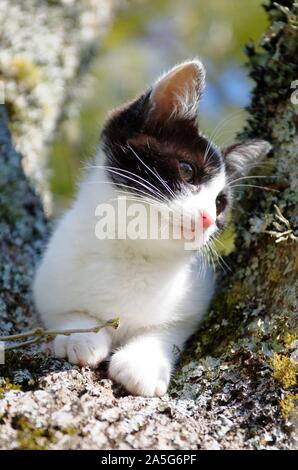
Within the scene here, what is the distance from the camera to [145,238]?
214 centimetres

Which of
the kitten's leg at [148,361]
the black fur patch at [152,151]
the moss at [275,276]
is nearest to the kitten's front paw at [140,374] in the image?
the kitten's leg at [148,361]

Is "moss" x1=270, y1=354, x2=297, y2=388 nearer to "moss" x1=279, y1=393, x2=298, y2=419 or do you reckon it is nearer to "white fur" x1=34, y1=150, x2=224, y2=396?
"moss" x1=279, y1=393, x2=298, y2=419

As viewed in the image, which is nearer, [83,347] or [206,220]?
[83,347]

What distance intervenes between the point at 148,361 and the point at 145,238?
49 centimetres

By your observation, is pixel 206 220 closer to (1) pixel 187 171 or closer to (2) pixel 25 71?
(1) pixel 187 171

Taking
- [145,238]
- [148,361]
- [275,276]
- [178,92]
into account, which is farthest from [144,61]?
[148,361]

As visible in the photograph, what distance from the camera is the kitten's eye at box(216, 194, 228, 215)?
2.37 m

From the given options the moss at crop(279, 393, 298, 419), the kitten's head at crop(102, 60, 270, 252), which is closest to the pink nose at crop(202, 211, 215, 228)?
the kitten's head at crop(102, 60, 270, 252)

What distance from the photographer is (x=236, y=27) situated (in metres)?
4.23

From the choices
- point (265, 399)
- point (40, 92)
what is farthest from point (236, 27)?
→ point (265, 399)

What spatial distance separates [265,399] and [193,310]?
0.77 m

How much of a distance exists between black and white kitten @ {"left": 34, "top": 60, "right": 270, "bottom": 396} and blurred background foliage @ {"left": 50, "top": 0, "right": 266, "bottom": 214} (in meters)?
2.14
